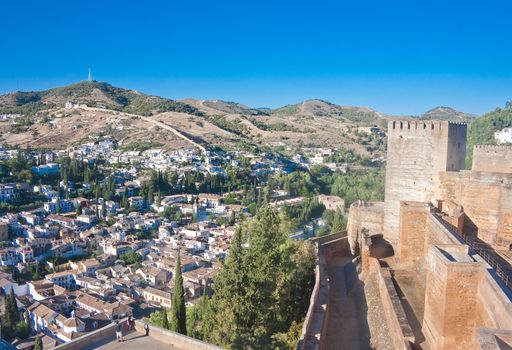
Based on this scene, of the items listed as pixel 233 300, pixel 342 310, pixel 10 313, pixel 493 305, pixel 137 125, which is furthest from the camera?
pixel 137 125

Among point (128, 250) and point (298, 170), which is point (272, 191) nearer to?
point (298, 170)

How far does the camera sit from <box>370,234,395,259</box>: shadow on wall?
11.5 meters


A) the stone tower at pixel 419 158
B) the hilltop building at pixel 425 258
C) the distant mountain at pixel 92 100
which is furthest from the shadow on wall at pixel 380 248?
the distant mountain at pixel 92 100

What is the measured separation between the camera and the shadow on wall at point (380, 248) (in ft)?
37.8

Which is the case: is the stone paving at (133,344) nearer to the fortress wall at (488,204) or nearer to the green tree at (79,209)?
the fortress wall at (488,204)

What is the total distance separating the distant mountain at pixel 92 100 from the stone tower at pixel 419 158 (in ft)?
287

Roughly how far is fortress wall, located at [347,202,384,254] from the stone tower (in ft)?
2.31

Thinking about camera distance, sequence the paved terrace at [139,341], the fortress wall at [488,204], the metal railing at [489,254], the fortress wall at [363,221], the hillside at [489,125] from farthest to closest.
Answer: the hillside at [489,125] → the fortress wall at [363,221] → the fortress wall at [488,204] → the paved terrace at [139,341] → the metal railing at [489,254]

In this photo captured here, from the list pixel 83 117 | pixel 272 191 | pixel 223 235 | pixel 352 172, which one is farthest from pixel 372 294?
pixel 83 117

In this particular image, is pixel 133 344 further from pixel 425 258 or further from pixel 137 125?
pixel 137 125

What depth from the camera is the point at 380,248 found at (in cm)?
1177

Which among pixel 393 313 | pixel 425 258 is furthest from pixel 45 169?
pixel 393 313

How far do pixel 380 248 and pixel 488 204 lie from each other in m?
3.31

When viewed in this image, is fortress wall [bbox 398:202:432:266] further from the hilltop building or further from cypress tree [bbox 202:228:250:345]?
cypress tree [bbox 202:228:250:345]
